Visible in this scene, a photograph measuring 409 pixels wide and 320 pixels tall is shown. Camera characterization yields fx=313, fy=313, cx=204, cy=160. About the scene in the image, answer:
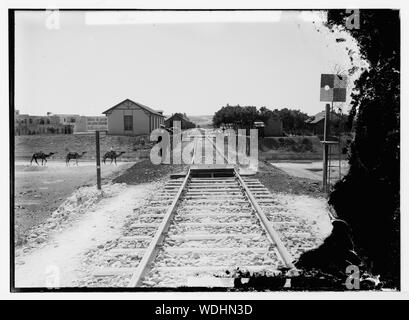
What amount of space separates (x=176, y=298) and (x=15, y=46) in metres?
2.60

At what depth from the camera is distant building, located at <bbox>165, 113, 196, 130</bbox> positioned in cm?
306

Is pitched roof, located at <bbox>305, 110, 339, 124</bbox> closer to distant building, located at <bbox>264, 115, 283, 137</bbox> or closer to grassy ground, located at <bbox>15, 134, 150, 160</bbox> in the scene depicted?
distant building, located at <bbox>264, 115, 283, 137</bbox>

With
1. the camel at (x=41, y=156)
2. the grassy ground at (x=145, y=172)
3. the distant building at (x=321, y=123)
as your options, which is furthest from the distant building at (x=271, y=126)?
the camel at (x=41, y=156)

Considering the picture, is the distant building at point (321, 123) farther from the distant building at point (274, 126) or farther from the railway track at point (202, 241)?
the railway track at point (202, 241)

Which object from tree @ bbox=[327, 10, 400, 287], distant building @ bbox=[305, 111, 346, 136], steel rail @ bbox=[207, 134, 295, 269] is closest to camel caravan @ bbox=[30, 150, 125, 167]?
steel rail @ bbox=[207, 134, 295, 269]

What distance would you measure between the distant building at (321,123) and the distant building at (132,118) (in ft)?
4.75

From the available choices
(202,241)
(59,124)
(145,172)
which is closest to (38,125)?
(59,124)

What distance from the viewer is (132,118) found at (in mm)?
2953

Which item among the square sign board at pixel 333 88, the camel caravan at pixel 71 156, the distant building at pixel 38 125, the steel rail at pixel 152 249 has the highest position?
the square sign board at pixel 333 88

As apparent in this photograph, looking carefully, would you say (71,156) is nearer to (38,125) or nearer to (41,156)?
(41,156)

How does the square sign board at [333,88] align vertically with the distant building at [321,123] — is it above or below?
above

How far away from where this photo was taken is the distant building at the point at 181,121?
10.0 feet
